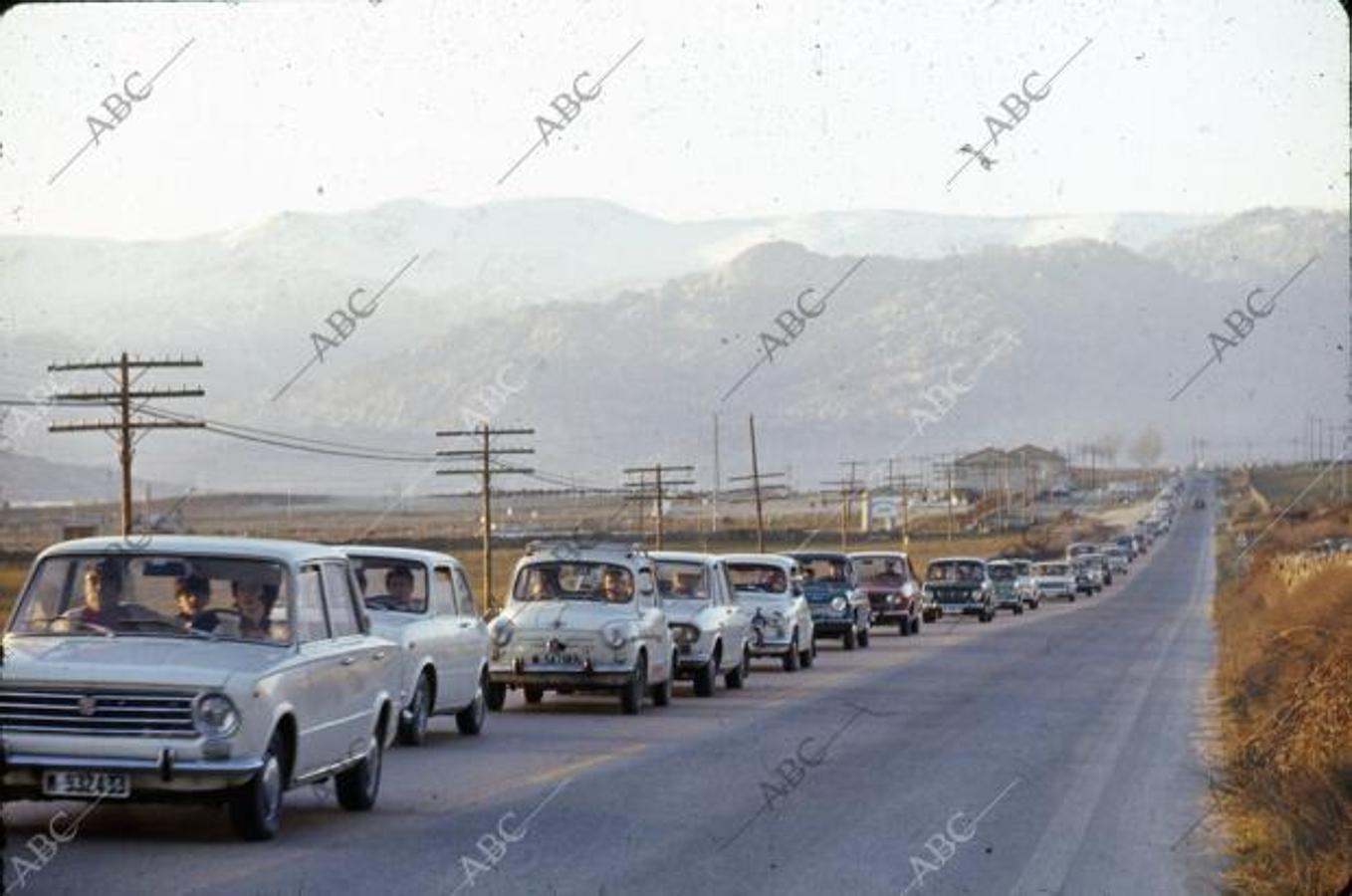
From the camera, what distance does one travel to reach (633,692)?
25.8 metres

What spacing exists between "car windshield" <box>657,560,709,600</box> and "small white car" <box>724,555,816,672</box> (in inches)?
130

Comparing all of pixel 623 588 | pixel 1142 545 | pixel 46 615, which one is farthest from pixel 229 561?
pixel 1142 545

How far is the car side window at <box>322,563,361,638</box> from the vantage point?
1509 cm

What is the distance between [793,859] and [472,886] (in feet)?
7.59

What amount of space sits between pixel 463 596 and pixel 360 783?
7.20 metres

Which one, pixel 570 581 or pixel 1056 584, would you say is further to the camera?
pixel 1056 584

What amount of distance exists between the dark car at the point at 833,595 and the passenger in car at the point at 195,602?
28.7m

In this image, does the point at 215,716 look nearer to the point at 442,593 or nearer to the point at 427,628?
the point at 427,628

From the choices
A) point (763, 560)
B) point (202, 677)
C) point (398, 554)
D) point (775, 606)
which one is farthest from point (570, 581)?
Result: point (202, 677)

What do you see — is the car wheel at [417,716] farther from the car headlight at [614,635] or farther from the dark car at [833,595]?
the dark car at [833,595]

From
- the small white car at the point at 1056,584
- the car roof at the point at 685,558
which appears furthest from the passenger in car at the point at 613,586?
the small white car at the point at 1056,584

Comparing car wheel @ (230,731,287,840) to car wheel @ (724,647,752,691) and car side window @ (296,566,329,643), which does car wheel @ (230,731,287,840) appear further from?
car wheel @ (724,647,752,691)

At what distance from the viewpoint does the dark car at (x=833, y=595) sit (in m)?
42.9

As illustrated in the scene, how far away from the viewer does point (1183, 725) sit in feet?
84.5
